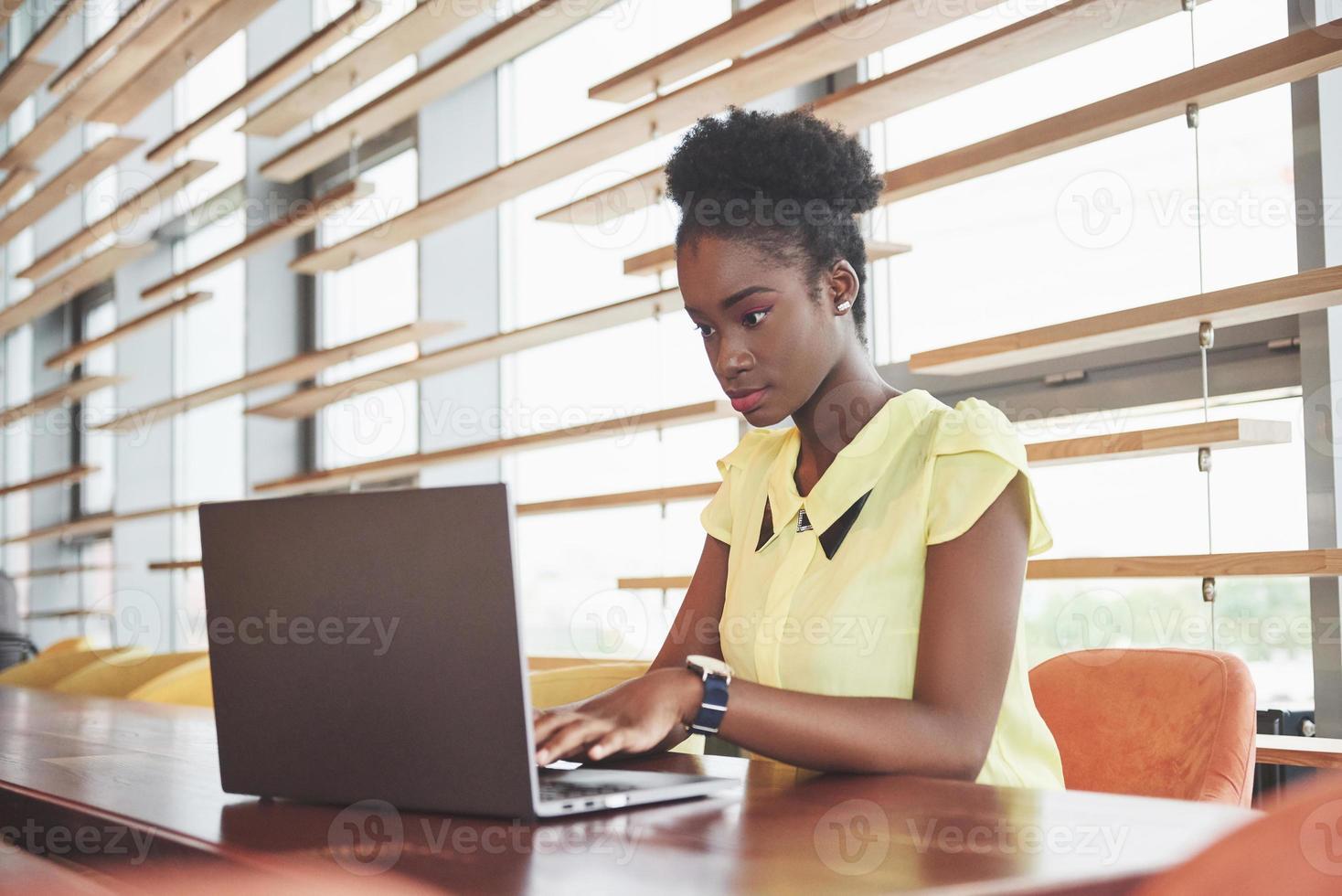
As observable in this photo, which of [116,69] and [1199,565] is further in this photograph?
[116,69]

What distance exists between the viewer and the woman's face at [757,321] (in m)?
1.47

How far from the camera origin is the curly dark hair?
150cm

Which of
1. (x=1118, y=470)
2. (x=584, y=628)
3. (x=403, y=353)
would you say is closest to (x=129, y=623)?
(x=403, y=353)

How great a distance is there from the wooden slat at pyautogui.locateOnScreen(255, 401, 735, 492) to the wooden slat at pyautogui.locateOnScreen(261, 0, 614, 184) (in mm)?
917

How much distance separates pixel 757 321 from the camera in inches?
58.1

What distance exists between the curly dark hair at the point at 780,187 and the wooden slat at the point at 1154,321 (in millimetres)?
533

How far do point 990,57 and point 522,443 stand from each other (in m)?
1.65

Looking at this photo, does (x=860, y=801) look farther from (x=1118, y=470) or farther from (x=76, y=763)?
(x=1118, y=470)

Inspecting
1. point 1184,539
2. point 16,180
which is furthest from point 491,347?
point 16,180
